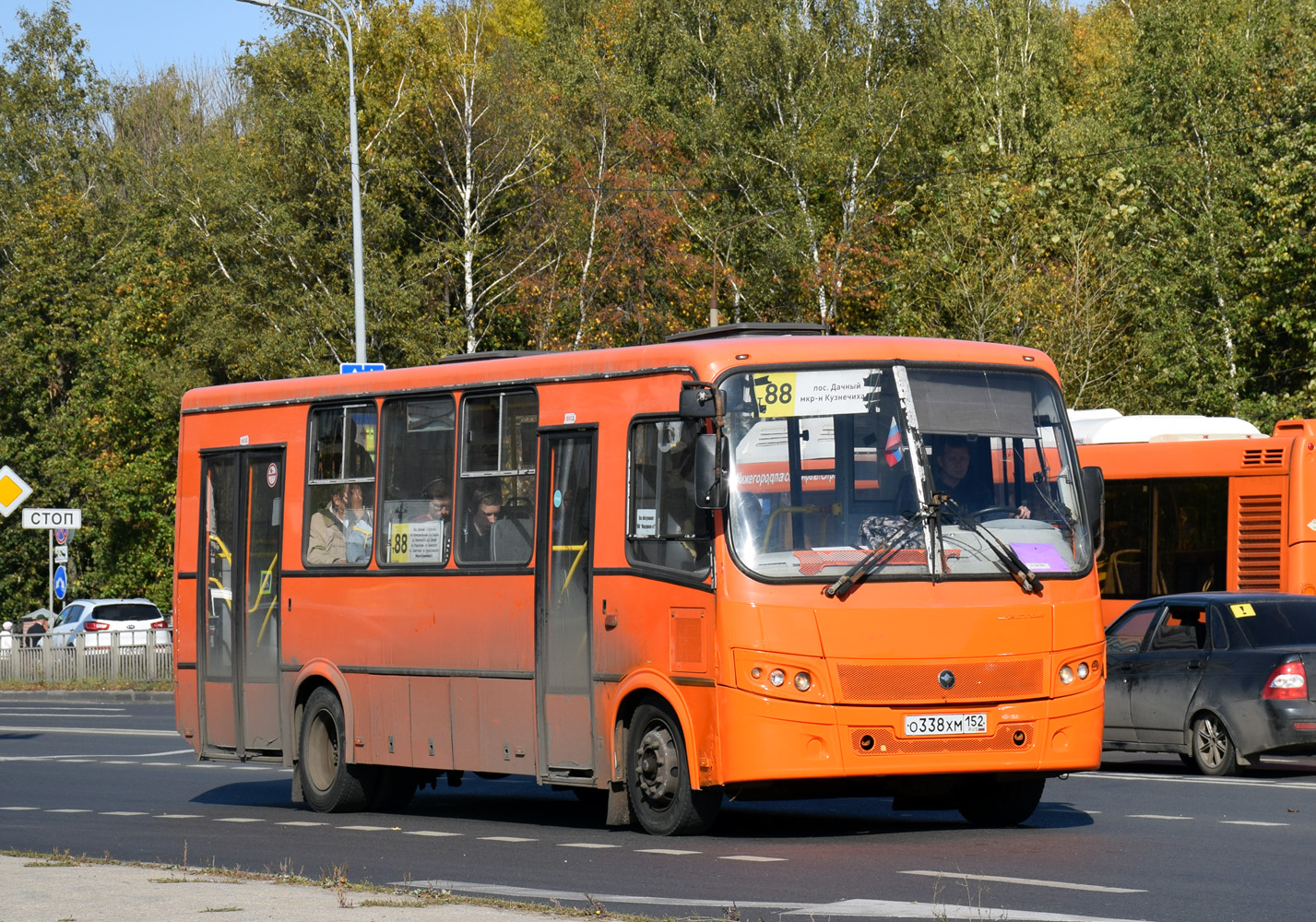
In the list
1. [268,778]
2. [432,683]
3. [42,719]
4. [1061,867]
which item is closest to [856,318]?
[42,719]

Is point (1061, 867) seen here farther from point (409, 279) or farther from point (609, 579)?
point (409, 279)

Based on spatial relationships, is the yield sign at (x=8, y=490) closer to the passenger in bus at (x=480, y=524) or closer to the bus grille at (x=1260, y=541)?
the bus grille at (x=1260, y=541)

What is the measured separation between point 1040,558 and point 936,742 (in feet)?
4.41

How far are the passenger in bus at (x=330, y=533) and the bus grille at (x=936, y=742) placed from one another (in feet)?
17.0

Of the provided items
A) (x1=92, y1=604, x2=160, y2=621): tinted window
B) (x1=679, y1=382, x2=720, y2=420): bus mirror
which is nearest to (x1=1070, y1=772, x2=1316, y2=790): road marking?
(x1=679, y1=382, x2=720, y2=420): bus mirror

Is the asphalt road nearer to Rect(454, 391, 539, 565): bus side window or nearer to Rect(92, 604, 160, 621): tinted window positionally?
Rect(454, 391, 539, 565): bus side window

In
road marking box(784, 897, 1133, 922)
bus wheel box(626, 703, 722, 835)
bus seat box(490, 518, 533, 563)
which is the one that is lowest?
road marking box(784, 897, 1133, 922)

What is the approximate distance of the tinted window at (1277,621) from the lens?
57.9 ft

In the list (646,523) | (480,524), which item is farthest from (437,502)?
(646,523)

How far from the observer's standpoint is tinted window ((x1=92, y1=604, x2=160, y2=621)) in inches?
1964

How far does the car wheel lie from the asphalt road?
235 mm

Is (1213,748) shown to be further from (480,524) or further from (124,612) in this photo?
(124,612)

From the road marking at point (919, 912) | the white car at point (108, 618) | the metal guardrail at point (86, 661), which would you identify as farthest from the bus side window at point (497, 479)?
the white car at point (108, 618)

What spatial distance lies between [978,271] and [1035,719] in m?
28.5
